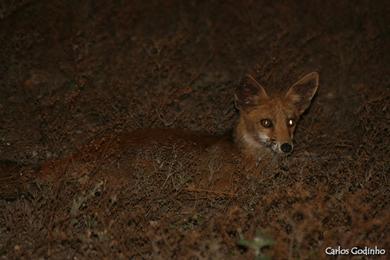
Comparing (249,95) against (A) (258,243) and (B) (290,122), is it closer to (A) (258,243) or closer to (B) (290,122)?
(B) (290,122)

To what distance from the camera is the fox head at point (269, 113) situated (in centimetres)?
736

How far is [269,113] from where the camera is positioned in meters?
7.47

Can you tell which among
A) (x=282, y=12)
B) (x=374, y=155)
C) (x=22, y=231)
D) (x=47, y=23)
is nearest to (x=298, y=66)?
(x=282, y=12)

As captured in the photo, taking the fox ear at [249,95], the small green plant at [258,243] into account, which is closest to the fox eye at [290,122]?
the fox ear at [249,95]

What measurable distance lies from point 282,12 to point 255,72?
240 centimetres

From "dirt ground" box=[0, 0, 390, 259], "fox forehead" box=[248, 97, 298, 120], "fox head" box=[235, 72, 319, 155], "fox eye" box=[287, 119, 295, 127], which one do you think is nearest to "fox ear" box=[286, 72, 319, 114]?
"fox head" box=[235, 72, 319, 155]

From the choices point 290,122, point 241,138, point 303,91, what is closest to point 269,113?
point 290,122

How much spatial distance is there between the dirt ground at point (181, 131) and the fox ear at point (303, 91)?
674 mm

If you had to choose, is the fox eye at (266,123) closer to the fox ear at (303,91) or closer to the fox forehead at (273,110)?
the fox forehead at (273,110)

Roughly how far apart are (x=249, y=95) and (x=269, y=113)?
0.40 meters

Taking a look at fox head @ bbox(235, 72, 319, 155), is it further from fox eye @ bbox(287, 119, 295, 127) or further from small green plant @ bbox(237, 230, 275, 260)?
small green plant @ bbox(237, 230, 275, 260)

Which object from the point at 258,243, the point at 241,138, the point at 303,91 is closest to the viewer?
the point at 258,243

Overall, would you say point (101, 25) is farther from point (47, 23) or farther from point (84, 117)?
point (84, 117)

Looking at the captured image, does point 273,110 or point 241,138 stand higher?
point 273,110
